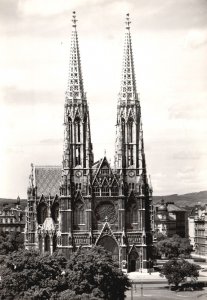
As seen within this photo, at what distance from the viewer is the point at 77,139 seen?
154 metres

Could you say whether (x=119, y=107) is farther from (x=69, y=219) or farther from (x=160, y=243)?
(x=160, y=243)

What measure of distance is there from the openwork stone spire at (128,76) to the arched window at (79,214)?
23.4 meters

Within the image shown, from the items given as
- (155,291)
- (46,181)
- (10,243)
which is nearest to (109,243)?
(10,243)

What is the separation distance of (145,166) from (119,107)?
1316 cm

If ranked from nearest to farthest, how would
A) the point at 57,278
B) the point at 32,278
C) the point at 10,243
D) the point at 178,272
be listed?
1. the point at 32,278
2. the point at 57,278
3. the point at 178,272
4. the point at 10,243

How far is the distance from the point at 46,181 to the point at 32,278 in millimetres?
79415

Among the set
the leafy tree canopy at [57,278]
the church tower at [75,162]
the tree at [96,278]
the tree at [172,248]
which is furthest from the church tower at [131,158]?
the tree at [96,278]

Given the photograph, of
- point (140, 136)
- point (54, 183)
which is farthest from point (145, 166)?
point (54, 183)

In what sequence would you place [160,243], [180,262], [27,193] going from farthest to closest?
[160,243], [27,193], [180,262]

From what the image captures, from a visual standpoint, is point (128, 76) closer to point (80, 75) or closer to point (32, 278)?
point (80, 75)

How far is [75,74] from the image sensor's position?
15638 centimetres

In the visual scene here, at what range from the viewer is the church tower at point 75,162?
15125 centimetres

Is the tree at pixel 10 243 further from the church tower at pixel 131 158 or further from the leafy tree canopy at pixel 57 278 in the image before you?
the leafy tree canopy at pixel 57 278

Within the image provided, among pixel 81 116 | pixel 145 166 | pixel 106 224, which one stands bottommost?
pixel 106 224
